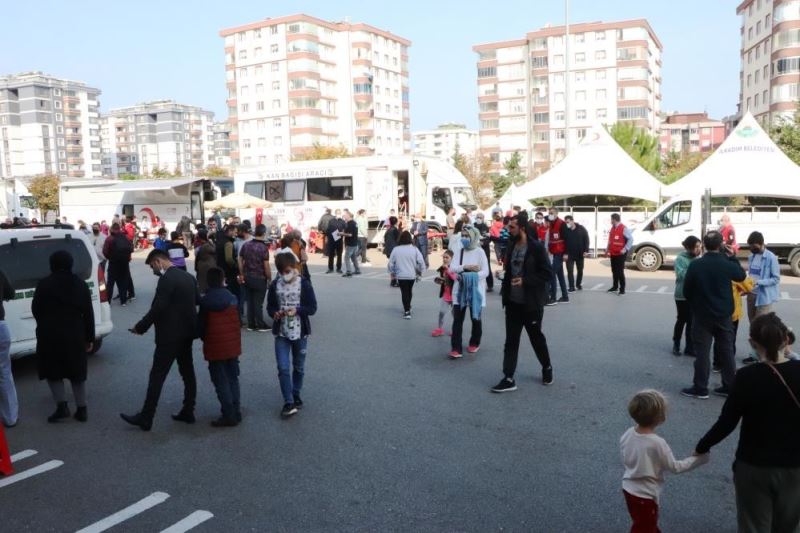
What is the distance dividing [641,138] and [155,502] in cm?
3494

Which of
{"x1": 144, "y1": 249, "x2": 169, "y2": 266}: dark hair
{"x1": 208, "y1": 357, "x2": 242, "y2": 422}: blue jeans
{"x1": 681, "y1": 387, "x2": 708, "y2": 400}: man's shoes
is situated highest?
{"x1": 144, "y1": 249, "x2": 169, "y2": 266}: dark hair

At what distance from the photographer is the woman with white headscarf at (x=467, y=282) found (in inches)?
361

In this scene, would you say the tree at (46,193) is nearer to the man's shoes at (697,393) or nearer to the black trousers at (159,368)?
the black trousers at (159,368)

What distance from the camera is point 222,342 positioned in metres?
6.50

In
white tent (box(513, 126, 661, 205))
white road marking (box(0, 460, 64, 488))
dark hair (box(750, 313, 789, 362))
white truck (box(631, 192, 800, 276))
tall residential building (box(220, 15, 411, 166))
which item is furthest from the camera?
tall residential building (box(220, 15, 411, 166))

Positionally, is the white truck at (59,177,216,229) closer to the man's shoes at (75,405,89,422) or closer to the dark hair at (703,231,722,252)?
the man's shoes at (75,405,89,422)

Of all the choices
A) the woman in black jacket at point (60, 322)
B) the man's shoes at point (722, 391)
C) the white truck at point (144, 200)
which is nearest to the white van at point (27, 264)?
the woman in black jacket at point (60, 322)

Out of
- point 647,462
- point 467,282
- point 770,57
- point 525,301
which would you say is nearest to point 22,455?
point 525,301

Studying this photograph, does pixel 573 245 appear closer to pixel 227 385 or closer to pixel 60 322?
pixel 227 385

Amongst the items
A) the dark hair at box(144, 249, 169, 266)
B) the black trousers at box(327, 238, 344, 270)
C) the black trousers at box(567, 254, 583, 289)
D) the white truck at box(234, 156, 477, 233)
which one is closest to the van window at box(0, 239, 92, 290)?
the dark hair at box(144, 249, 169, 266)

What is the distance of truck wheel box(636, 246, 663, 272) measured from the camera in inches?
760

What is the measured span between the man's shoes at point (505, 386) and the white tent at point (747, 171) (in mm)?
15258

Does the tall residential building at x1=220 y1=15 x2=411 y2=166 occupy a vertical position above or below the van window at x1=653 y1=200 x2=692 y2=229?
above

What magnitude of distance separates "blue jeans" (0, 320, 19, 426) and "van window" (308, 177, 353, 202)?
2226 cm
